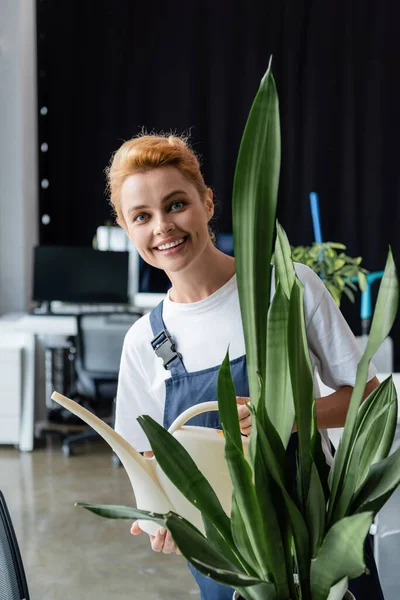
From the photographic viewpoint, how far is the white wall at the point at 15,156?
19.3 ft

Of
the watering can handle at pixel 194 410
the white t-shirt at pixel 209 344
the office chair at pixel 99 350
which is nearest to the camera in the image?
the watering can handle at pixel 194 410

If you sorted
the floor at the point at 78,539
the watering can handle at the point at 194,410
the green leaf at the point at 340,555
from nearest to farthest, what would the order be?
the green leaf at the point at 340,555 < the watering can handle at the point at 194,410 < the floor at the point at 78,539

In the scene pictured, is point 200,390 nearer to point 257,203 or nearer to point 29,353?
point 257,203

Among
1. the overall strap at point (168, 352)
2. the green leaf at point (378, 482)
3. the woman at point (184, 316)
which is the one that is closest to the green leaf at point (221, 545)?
the green leaf at point (378, 482)

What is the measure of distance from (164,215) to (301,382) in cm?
50

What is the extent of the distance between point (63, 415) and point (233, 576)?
525 centimetres

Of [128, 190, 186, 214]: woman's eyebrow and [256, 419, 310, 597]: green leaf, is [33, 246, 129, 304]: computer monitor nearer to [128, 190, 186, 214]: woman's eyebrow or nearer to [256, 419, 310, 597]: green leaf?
[128, 190, 186, 214]: woman's eyebrow

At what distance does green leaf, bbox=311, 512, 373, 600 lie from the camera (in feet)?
1.64

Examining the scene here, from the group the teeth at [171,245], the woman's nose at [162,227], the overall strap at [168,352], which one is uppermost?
the woman's nose at [162,227]

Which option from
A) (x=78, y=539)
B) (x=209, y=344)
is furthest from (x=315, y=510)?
(x=78, y=539)

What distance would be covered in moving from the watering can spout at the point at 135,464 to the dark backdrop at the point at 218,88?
598cm

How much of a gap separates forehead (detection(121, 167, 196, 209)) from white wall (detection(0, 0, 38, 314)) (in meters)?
5.06

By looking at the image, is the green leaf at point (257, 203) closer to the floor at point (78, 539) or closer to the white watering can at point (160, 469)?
the white watering can at point (160, 469)

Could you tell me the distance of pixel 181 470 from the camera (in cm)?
61
